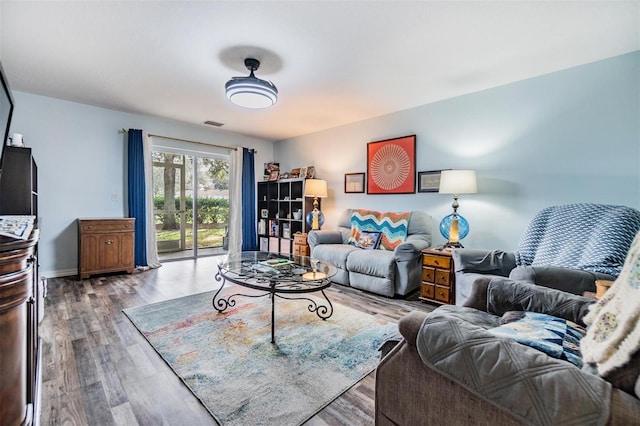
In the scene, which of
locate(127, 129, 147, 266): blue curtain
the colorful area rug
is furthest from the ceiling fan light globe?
locate(127, 129, 147, 266): blue curtain

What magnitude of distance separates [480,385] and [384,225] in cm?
318

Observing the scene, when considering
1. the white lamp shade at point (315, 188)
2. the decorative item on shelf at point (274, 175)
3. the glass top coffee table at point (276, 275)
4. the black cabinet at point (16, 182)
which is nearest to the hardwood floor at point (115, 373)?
the glass top coffee table at point (276, 275)

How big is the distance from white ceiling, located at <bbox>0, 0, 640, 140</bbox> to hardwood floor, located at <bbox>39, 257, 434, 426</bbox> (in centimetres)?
237

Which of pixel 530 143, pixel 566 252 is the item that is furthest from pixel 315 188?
pixel 566 252

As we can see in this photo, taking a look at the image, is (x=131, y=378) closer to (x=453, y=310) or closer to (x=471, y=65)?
(x=453, y=310)

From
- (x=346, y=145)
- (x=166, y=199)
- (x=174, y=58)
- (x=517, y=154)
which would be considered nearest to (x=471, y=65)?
(x=517, y=154)

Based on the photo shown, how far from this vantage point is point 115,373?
1.81 metres

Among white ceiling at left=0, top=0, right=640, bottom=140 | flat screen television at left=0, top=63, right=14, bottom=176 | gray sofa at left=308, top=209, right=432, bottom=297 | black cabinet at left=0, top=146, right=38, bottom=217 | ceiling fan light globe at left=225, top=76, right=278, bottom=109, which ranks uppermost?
white ceiling at left=0, top=0, right=640, bottom=140

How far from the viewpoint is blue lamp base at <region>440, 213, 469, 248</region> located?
10.9 feet

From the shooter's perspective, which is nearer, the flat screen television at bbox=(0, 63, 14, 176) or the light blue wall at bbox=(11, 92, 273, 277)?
the flat screen television at bbox=(0, 63, 14, 176)

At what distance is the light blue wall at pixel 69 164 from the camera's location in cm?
381

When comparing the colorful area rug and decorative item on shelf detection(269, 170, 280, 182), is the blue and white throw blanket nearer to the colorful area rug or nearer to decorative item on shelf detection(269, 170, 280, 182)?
the colorful area rug

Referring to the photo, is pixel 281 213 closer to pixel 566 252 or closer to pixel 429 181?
pixel 429 181

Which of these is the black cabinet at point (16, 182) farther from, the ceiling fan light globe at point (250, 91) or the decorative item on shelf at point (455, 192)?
the decorative item on shelf at point (455, 192)
